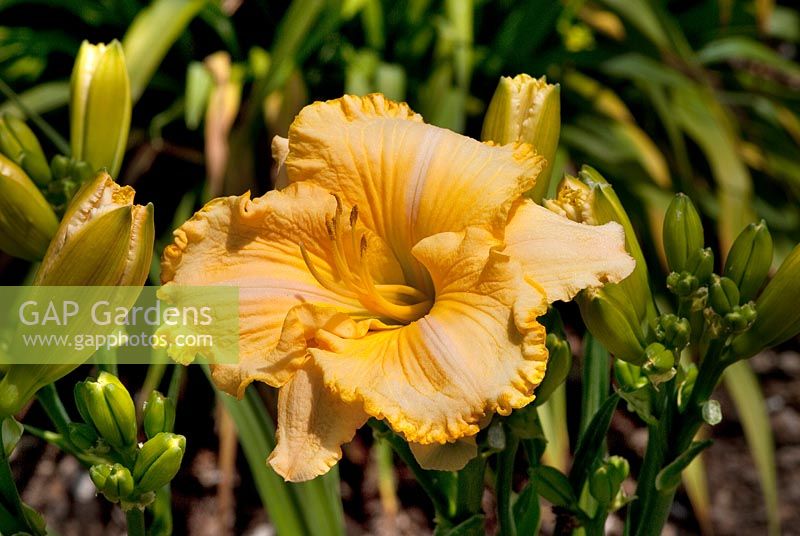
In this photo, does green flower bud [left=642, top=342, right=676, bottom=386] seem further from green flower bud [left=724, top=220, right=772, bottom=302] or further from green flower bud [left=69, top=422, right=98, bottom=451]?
green flower bud [left=69, top=422, right=98, bottom=451]

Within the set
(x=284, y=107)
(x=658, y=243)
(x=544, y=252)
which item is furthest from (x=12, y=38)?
(x=544, y=252)

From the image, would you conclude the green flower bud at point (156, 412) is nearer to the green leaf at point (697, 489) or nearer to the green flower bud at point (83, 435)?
the green flower bud at point (83, 435)

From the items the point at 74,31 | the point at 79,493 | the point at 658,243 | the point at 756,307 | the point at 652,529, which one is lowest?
the point at 79,493

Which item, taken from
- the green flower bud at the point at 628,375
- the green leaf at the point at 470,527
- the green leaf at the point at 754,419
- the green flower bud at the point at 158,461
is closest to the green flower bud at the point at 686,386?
the green flower bud at the point at 628,375

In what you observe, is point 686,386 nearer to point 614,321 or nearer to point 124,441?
point 614,321

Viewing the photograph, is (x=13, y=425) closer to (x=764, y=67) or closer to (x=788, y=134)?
(x=788, y=134)

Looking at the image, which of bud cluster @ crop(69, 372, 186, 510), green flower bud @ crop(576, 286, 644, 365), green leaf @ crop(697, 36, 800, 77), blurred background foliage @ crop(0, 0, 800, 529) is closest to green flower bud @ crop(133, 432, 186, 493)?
bud cluster @ crop(69, 372, 186, 510)
